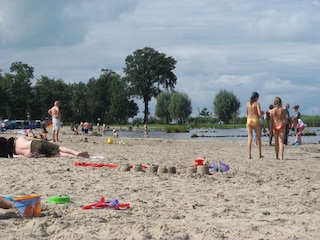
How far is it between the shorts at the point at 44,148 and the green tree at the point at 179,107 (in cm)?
8705

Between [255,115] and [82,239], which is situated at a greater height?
[255,115]

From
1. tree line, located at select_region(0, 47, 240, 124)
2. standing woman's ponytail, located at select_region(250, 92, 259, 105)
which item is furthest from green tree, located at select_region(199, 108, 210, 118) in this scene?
standing woman's ponytail, located at select_region(250, 92, 259, 105)

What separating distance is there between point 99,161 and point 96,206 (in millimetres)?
5068

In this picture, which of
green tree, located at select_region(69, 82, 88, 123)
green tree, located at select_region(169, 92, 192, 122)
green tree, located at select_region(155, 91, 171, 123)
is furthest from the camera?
green tree, located at select_region(155, 91, 171, 123)

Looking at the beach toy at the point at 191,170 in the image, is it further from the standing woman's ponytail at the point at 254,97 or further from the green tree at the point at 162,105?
the green tree at the point at 162,105

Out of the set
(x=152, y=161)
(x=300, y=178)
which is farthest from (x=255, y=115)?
(x=300, y=178)

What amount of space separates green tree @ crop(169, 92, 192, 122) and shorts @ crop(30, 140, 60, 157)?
87047 millimetres

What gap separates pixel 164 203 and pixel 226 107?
9613 cm

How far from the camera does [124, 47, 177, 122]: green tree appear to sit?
325 feet

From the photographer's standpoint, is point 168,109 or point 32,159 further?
point 168,109

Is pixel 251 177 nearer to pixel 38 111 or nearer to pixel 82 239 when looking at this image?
pixel 82 239

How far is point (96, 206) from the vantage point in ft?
18.8

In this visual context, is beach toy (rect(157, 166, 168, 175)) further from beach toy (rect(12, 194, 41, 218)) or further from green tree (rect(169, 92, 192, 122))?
green tree (rect(169, 92, 192, 122))

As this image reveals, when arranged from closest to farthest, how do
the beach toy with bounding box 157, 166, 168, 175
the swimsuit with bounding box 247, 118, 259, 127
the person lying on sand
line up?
the beach toy with bounding box 157, 166, 168, 175, the person lying on sand, the swimsuit with bounding box 247, 118, 259, 127
